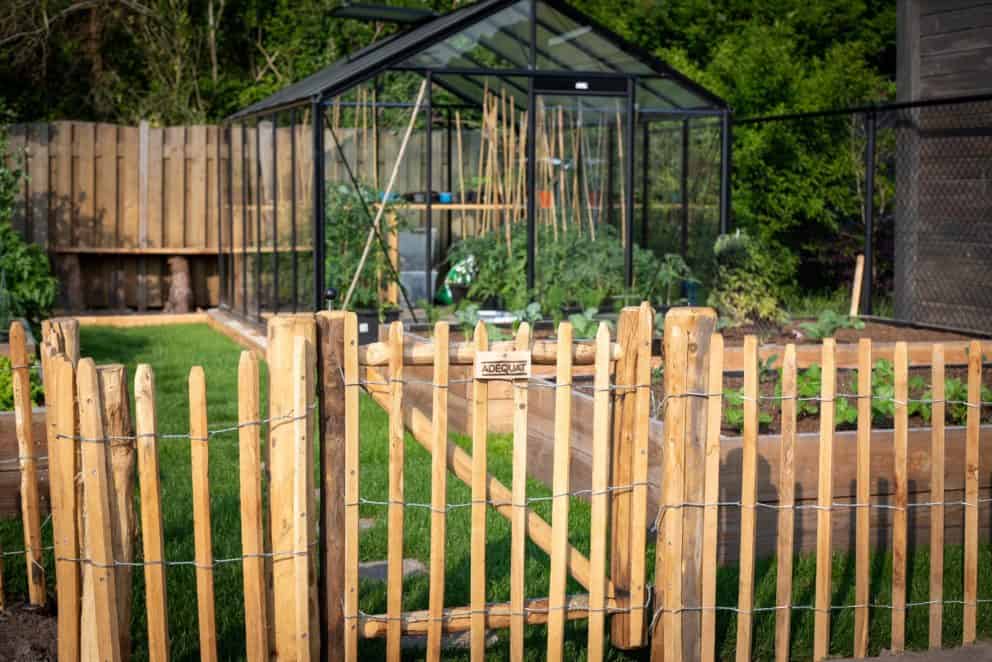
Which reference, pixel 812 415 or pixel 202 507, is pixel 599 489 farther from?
pixel 812 415

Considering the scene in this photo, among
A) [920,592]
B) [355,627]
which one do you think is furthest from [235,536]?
[920,592]

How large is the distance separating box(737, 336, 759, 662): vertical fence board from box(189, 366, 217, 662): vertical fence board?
1698 millimetres

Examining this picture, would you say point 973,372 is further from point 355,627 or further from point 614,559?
point 355,627

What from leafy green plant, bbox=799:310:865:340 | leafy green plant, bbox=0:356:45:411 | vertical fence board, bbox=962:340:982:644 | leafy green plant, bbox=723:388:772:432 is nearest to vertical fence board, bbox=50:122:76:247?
leafy green plant, bbox=0:356:45:411

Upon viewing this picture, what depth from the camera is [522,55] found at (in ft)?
36.2

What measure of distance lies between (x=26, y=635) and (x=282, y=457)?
1.24 metres

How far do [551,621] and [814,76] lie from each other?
530 inches

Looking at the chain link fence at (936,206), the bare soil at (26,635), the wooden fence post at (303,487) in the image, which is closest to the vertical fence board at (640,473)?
the wooden fence post at (303,487)

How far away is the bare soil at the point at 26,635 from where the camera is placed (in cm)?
420

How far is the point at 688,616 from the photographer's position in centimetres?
432

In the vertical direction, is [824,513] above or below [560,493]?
below

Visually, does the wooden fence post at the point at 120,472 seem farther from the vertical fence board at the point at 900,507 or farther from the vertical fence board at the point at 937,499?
the vertical fence board at the point at 937,499

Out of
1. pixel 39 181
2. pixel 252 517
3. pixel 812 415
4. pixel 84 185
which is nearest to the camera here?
pixel 252 517

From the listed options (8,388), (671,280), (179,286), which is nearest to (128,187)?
(179,286)
